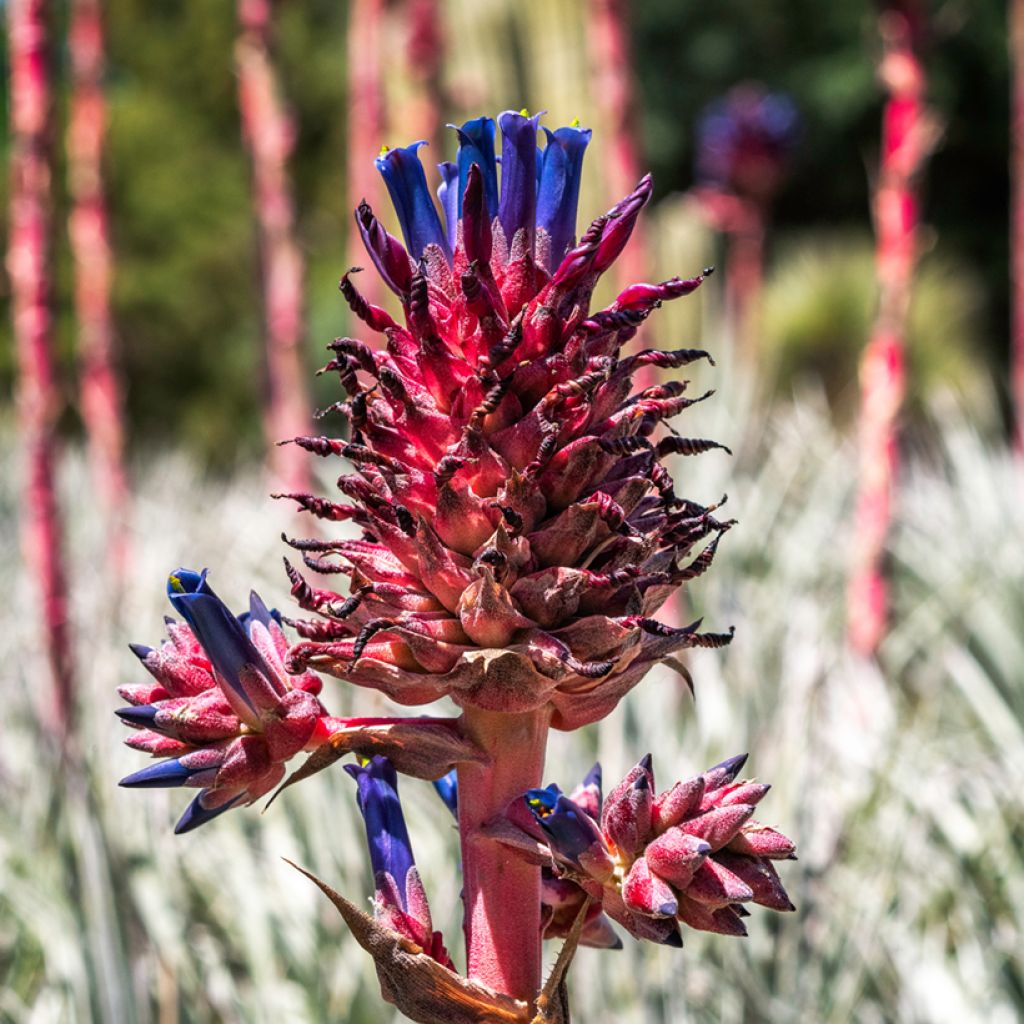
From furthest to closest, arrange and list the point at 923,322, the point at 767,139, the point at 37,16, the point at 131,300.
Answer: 1. the point at 131,300
2. the point at 923,322
3. the point at 767,139
4. the point at 37,16

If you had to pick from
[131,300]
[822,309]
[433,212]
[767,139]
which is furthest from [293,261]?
[131,300]

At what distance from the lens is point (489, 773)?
0.94 meters

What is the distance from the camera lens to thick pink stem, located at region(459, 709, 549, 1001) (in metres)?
0.92

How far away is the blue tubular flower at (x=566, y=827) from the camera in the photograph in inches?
34.3

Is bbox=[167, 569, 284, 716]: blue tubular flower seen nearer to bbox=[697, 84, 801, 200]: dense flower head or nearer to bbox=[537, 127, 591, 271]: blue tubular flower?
bbox=[537, 127, 591, 271]: blue tubular flower

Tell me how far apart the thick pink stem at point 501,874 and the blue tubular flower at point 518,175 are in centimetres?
36

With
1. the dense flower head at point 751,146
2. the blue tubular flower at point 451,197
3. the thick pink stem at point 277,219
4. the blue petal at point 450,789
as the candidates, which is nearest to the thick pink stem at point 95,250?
the thick pink stem at point 277,219

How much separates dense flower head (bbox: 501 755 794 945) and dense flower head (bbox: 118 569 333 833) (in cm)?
18

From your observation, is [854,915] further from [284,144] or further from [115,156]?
[115,156]


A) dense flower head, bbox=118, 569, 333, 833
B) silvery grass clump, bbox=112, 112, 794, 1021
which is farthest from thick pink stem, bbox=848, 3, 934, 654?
dense flower head, bbox=118, 569, 333, 833

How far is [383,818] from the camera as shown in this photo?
966mm

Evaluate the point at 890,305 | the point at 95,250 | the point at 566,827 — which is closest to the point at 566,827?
the point at 566,827

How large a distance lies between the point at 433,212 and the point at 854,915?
164 cm

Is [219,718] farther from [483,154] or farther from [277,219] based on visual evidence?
[277,219]
